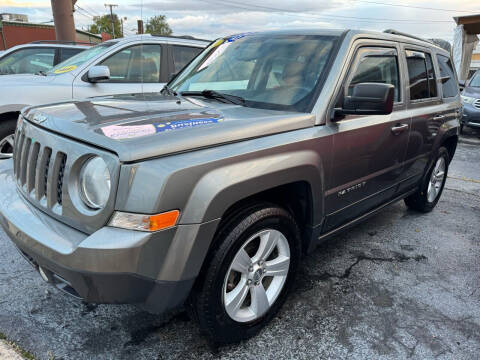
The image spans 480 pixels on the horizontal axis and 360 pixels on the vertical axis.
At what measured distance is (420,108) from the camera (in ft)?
11.7

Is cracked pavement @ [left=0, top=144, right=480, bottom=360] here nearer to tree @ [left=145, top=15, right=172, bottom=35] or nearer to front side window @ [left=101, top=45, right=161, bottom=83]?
front side window @ [left=101, top=45, right=161, bottom=83]

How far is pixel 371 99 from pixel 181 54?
3980mm

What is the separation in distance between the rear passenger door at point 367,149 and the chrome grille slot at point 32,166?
177 cm

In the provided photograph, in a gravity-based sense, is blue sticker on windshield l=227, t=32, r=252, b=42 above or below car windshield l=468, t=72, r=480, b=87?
above

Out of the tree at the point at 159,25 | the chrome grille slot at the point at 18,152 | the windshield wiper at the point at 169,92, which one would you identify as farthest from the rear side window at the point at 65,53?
the tree at the point at 159,25

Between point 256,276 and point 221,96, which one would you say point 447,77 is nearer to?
point 221,96

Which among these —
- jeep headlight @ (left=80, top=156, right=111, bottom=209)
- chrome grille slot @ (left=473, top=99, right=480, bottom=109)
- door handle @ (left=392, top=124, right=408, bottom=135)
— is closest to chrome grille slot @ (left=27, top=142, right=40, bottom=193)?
jeep headlight @ (left=80, top=156, right=111, bottom=209)

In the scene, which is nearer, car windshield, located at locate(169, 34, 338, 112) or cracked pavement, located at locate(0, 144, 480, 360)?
cracked pavement, located at locate(0, 144, 480, 360)

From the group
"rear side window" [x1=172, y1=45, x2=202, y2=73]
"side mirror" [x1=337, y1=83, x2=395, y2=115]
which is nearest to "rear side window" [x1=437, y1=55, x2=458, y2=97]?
"side mirror" [x1=337, y1=83, x2=395, y2=115]

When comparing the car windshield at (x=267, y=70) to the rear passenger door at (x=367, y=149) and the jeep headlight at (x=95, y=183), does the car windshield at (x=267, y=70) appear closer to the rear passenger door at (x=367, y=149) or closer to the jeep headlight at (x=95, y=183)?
the rear passenger door at (x=367, y=149)

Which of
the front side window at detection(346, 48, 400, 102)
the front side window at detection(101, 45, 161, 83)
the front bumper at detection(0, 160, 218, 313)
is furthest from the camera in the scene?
the front side window at detection(101, 45, 161, 83)

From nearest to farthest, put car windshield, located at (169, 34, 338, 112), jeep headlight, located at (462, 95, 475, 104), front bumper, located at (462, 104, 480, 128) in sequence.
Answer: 1. car windshield, located at (169, 34, 338, 112)
2. front bumper, located at (462, 104, 480, 128)
3. jeep headlight, located at (462, 95, 475, 104)

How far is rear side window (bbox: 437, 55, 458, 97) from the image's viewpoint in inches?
164

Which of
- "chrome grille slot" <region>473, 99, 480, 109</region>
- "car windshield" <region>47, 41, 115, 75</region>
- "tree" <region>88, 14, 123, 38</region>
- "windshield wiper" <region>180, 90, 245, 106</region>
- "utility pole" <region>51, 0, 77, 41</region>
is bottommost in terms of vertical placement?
"chrome grille slot" <region>473, 99, 480, 109</region>
